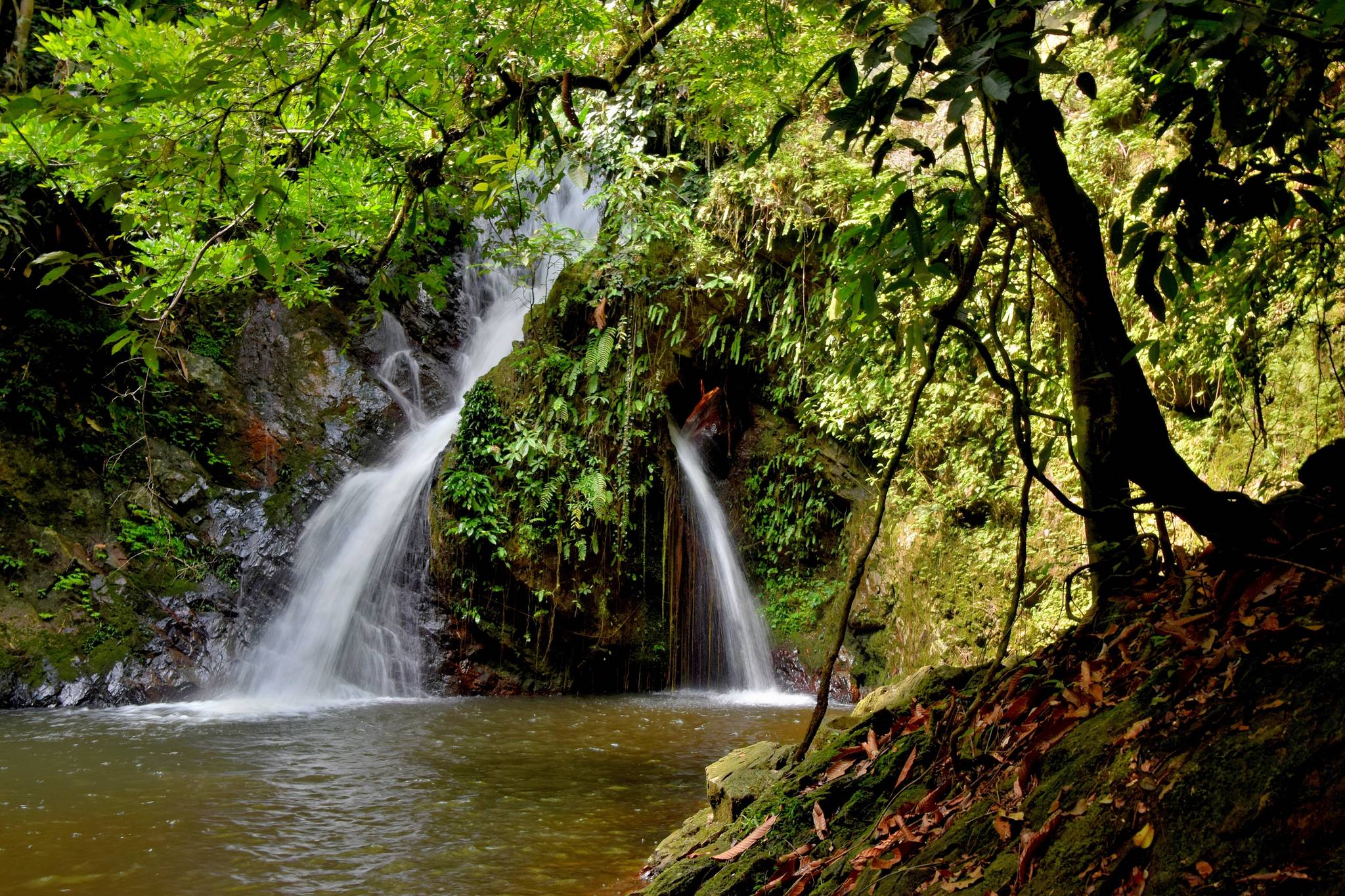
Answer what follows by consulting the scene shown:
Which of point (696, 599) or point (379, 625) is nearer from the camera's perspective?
point (379, 625)

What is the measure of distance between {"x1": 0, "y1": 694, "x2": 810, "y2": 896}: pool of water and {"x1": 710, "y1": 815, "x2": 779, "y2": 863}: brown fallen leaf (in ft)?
3.34

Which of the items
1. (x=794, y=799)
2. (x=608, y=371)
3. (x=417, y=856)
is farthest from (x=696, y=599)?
(x=794, y=799)

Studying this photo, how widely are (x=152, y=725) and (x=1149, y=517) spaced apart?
835cm

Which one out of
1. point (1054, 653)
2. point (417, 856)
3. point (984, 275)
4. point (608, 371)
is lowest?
point (417, 856)

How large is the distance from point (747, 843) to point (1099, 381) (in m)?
2.05

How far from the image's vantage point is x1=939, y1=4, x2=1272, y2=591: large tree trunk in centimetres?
246

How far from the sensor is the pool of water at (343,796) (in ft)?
13.2

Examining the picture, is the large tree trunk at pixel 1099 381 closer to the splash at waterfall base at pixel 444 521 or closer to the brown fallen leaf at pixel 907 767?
the brown fallen leaf at pixel 907 767

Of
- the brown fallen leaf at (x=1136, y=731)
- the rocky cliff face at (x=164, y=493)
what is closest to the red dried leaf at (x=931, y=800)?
the brown fallen leaf at (x=1136, y=731)

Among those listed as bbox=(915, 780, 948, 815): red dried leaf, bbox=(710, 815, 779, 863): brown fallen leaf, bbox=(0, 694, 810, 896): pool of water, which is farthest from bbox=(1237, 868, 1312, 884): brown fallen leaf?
bbox=(0, 694, 810, 896): pool of water

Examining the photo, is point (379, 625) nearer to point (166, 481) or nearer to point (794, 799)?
point (166, 481)

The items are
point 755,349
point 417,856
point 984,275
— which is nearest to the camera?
point 417,856

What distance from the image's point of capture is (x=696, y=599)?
10.7 metres

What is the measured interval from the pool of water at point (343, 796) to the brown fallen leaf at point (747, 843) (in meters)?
1.02
